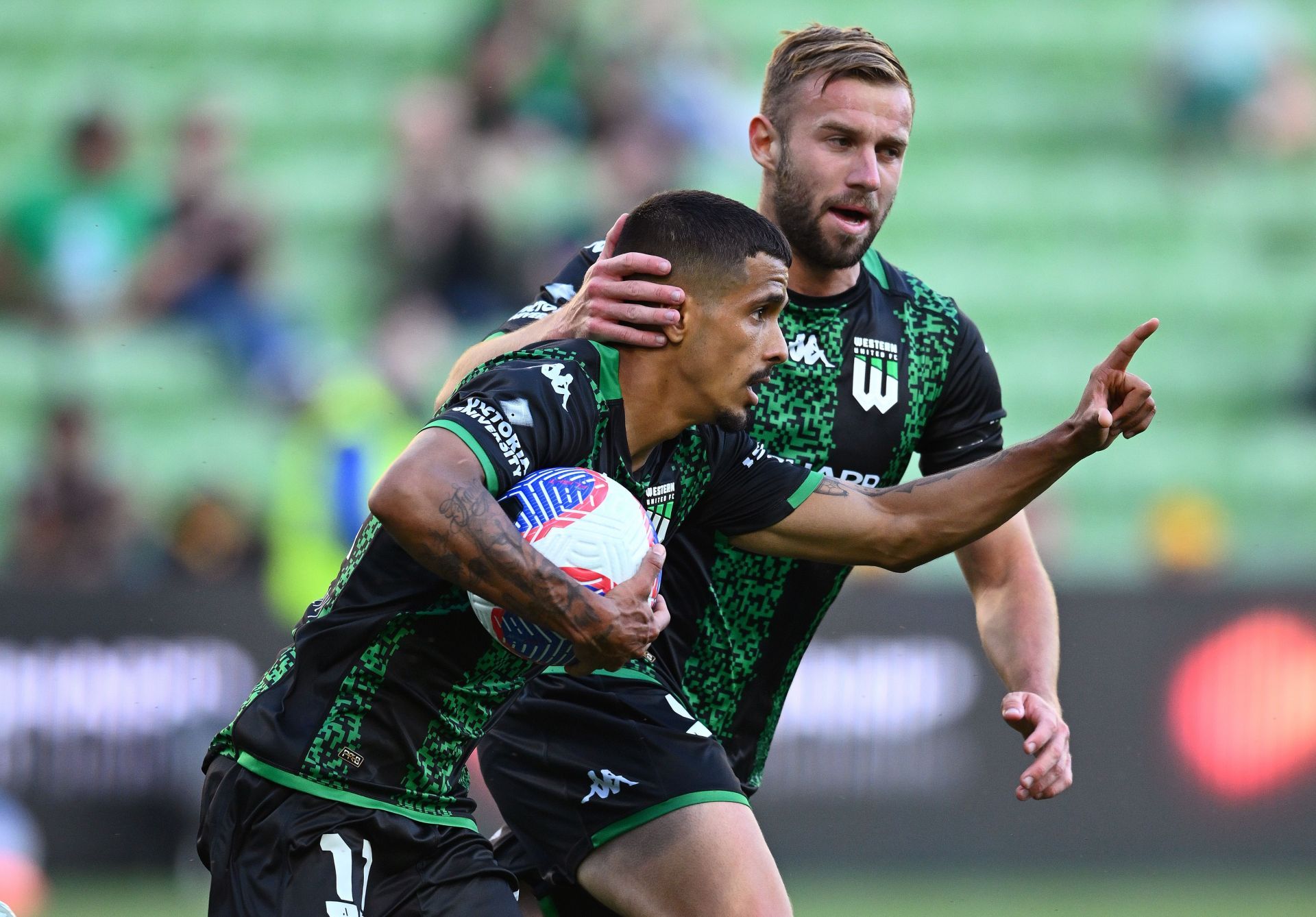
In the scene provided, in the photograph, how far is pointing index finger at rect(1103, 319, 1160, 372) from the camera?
4.21m

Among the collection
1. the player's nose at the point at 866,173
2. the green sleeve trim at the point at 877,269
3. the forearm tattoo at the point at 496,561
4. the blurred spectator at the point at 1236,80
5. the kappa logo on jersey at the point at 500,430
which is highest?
the blurred spectator at the point at 1236,80

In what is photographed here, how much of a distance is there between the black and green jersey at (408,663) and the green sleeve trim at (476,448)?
0.09 meters

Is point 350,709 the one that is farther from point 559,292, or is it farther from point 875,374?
point 875,374

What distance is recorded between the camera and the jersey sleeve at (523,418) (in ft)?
12.3

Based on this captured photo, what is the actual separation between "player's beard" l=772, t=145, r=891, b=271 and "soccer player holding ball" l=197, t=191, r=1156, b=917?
0.74m

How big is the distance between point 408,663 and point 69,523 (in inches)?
252

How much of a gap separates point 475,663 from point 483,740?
112 cm

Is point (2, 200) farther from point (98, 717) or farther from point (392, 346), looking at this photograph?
point (98, 717)

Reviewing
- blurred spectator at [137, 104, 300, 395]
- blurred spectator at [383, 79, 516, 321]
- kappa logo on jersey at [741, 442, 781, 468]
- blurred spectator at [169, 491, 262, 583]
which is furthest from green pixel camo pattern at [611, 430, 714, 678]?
blurred spectator at [137, 104, 300, 395]

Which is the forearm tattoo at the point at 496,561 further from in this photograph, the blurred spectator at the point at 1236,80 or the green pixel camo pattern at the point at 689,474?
the blurred spectator at the point at 1236,80

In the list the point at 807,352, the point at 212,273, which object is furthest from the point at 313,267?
the point at 807,352

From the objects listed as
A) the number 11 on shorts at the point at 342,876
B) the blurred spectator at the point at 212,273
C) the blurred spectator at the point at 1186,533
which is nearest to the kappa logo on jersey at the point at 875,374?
the number 11 on shorts at the point at 342,876

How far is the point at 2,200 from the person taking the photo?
37.2 feet

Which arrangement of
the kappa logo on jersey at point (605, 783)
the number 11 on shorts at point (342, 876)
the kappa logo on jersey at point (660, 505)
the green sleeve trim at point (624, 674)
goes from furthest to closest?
the green sleeve trim at point (624, 674), the kappa logo on jersey at point (605, 783), the kappa logo on jersey at point (660, 505), the number 11 on shorts at point (342, 876)
